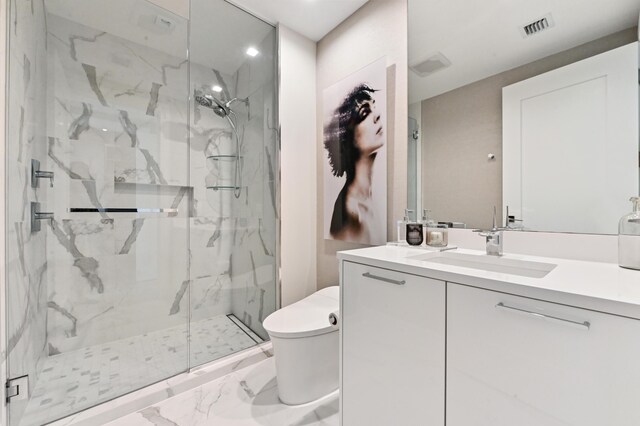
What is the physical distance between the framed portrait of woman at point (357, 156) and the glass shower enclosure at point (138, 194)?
1.42 feet

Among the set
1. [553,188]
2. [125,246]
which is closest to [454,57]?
[553,188]

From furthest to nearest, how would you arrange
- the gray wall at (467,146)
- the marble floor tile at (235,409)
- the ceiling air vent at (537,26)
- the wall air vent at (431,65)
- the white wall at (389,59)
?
the white wall at (389,59), the wall air vent at (431,65), the marble floor tile at (235,409), the gray wall at (467,146), the ceiling air vent at (537,26)

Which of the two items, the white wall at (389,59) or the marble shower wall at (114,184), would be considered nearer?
the white wall at (389,59)

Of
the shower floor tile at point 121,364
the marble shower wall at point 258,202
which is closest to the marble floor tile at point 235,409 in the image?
the shower floor tile at point 121,364

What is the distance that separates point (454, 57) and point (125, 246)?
244 centimetres

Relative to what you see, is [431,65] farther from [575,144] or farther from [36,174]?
[36,174]

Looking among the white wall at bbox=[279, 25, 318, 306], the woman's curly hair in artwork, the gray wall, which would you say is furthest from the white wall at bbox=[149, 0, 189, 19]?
the gray wall

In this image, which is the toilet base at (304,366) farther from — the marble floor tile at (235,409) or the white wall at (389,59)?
the white wall at (389,59)

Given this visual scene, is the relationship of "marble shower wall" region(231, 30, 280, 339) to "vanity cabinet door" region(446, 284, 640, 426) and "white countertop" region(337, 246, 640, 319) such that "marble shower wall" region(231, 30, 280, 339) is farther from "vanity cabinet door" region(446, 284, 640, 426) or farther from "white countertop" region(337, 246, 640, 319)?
"vanity cabinet door" region(446, 284, 640, 426)

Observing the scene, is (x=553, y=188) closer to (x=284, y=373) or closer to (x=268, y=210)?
(x=284, y=373)

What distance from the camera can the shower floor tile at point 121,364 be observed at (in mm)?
1410

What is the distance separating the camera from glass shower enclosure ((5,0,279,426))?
1577 millimetres

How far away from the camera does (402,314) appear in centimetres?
90

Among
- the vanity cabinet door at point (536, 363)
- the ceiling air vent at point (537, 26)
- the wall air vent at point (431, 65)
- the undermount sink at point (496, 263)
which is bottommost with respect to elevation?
the vanity cabinet door at point (536, 363)
